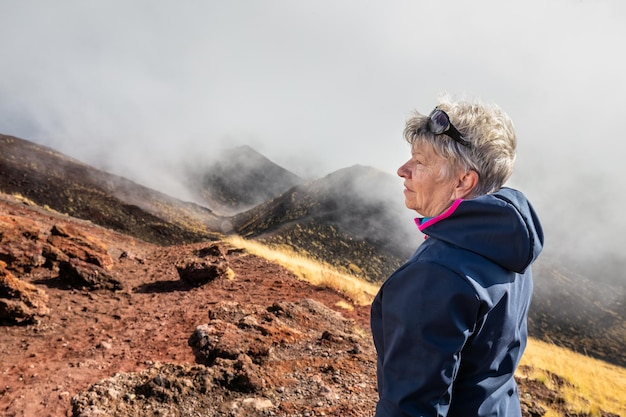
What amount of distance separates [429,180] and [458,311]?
0.64m

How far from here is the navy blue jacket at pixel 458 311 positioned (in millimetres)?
1313

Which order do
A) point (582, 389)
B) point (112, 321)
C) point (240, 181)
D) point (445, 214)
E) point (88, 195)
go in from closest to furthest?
point (445, 214) → point (112, 321) → point (582, 389) → point (88, 195) → point (240, 181)

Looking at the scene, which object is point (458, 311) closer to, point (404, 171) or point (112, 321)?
point (404, 171)

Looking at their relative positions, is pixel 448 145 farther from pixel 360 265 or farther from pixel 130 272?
pixel 360 265

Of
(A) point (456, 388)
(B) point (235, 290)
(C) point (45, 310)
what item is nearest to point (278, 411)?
(A) point (456, 388)

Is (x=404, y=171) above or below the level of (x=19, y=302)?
above

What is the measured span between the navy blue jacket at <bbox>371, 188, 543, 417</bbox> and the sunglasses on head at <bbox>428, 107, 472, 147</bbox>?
0.28 meters

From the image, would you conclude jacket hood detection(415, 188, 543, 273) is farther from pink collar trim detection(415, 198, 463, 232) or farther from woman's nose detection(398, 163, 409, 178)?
woman's nose detection(398, 163, 409, 178)

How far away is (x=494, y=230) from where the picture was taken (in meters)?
1.40

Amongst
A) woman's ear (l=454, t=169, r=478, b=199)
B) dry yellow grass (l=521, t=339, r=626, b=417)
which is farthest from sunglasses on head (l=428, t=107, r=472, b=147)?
dry yellow grass (l=521, t=339, r=626, b=417)

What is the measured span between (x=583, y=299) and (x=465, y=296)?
31158 millimetres

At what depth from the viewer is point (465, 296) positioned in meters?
1.31

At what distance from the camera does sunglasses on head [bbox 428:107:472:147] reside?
1677 millimetres

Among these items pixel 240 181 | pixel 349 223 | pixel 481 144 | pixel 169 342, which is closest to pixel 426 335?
pixel 481 144
